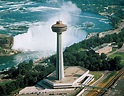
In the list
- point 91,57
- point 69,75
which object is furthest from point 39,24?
point 69,75

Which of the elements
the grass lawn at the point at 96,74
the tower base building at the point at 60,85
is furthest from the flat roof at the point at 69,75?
the grass lawn at the point at 96,74

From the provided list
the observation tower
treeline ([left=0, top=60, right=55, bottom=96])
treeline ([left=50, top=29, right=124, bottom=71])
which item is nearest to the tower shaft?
the observation tower

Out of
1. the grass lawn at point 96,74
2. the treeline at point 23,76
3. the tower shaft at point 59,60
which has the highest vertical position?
the tower shaft at point 59,60

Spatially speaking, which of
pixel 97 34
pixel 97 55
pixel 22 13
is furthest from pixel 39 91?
pixel 22 13

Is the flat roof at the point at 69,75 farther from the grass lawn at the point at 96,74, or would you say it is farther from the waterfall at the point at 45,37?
the waterfall at the point at 45,37

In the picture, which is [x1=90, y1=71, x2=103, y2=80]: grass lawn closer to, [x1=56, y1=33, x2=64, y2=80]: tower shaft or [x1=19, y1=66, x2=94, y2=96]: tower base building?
[x1=19, y1=66, x2=94, y2=96]: tower base building

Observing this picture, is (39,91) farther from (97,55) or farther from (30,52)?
(30,52)
